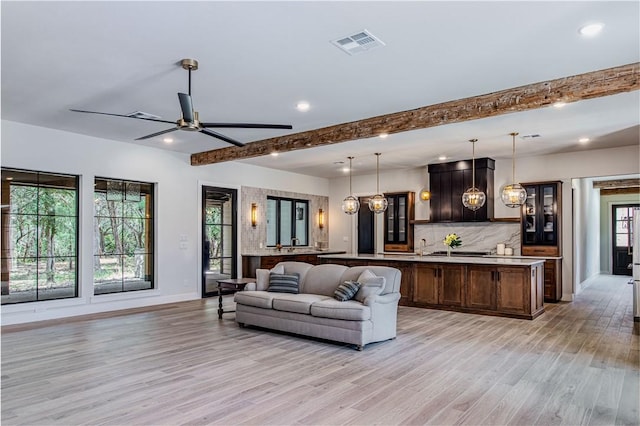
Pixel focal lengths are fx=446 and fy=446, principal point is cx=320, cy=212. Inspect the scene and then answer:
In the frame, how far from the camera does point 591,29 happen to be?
3445 millimetres

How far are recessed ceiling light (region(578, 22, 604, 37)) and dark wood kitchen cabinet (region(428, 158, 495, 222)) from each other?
587 centimetres

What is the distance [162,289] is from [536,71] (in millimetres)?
7011

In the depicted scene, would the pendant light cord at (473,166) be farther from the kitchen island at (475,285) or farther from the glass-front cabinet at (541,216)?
the kitchen island at (475,285)

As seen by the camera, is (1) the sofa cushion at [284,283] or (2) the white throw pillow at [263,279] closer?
(1) the sofa cushion at [284,283]

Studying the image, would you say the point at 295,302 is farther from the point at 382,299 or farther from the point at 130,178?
the point at 130,178

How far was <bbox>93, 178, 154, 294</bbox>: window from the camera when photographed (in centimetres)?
759

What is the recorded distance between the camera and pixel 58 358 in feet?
15.5

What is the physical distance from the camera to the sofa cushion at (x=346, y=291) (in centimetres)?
542

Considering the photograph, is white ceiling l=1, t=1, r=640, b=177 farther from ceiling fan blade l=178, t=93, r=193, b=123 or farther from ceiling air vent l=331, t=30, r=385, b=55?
ceiling fan blade l=178, t=93, r=193, b=123

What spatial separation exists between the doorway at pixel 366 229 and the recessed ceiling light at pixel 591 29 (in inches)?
328

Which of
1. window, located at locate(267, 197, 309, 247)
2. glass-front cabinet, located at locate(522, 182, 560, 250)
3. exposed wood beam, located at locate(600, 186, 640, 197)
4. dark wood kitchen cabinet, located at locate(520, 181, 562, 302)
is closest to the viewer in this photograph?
dark wood kitchen cabinet, located at locate(520, 181, 562, 302)

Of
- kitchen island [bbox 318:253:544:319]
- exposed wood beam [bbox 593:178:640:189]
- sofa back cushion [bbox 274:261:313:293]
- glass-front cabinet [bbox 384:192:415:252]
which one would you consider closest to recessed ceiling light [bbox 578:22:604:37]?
kitchen island [bbox 318:253:544:319]

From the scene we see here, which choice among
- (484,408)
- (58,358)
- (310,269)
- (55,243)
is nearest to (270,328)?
(310,269)

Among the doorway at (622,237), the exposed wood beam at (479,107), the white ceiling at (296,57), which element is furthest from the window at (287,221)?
the doorway at (622,237)
